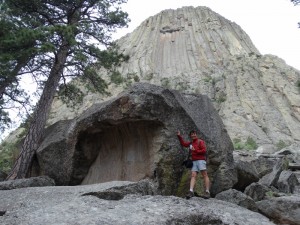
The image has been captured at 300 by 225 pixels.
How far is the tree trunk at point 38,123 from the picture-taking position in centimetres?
1165

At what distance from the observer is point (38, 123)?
12.5 metres

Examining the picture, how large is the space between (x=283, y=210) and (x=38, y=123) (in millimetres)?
8207

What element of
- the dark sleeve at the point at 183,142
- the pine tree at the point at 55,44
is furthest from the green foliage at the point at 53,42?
the dark sleeve at the point at 183,142

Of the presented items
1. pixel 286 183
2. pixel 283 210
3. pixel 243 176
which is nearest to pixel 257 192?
pixel 286 183

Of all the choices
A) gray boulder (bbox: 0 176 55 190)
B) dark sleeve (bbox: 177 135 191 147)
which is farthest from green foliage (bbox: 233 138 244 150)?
gray boulder (bbox: 0 176 55 190)

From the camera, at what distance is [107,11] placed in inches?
608

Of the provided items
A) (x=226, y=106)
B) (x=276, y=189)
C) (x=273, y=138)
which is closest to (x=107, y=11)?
(x=276, y=189)

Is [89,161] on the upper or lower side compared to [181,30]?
lower

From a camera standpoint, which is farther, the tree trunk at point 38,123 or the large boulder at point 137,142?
the tree trunk at point 38,123

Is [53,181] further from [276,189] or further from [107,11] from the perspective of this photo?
[107,11]

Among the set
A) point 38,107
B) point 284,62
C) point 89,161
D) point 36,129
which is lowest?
point 89,161

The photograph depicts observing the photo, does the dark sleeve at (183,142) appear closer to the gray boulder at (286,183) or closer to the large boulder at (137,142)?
the large boulder at (137,142)

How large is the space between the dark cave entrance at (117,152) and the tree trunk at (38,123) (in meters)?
1.67

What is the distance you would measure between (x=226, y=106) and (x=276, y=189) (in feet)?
141
